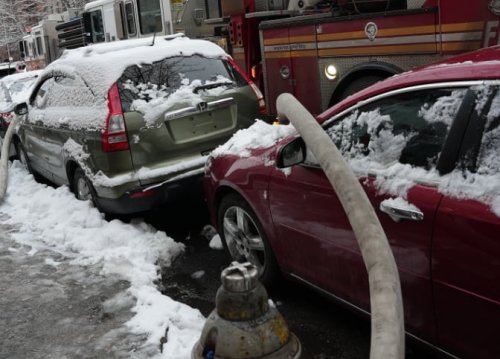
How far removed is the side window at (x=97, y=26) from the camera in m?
15.7

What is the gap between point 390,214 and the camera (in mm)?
2826

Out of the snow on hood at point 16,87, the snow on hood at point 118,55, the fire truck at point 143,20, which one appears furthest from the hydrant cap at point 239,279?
the snow on hood at point 16,87

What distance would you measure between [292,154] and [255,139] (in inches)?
31.4

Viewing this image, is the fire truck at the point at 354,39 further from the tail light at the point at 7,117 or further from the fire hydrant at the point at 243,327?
→ the tail light at the point at 7,117

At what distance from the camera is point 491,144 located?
8.31 feet

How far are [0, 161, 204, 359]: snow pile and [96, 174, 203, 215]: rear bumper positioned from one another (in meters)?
0.24

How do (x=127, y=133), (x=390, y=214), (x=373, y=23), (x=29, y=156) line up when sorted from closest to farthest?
(x=390, y=214) → (x=127, y=133) → (x=373, y=23) → (x=29, y=156)

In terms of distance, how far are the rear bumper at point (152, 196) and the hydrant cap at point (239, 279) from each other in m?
3.11

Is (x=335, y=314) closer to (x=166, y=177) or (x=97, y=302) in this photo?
(x=97, y=302)

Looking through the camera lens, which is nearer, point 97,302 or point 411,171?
point 411,171

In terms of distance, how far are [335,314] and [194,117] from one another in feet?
8.32

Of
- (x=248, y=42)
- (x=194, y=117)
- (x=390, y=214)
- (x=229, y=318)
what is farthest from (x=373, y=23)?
(x=229, y=318)

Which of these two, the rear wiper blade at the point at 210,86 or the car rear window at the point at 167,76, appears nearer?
the car rear window at the point at 167,76

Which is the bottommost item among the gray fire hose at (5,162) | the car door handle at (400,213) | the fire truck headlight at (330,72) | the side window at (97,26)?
the gray fire hose at (5,162)
